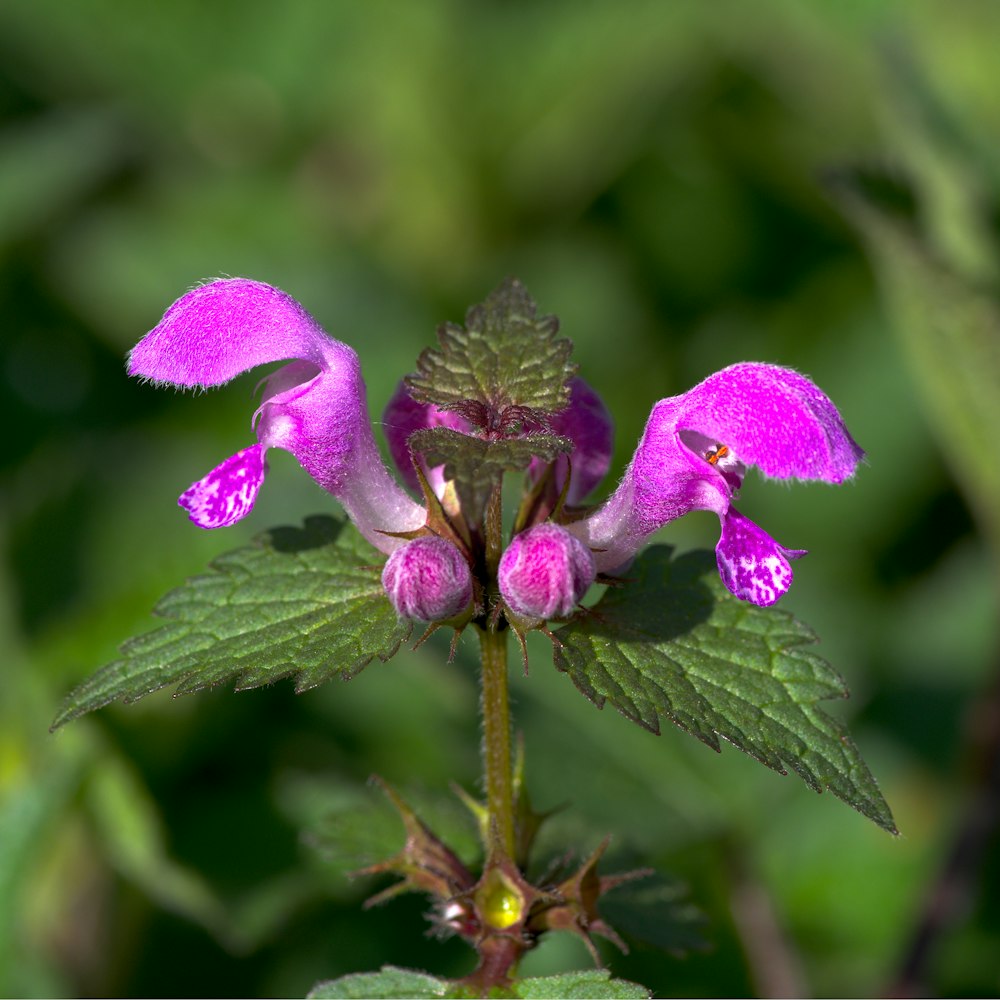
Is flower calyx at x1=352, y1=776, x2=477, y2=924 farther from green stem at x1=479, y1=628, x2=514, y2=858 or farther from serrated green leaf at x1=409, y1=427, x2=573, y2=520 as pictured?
serrated green leaf at x1=409, y1=427, x2=573, y2=520

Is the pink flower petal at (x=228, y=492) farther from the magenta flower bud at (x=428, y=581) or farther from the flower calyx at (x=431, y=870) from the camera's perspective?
the flower calyx at (x=431, y=870)

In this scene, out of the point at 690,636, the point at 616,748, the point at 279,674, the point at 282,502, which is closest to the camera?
the point at 279,674

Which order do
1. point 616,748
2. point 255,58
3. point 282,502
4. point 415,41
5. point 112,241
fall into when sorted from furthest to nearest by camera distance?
point 255,58 < point 415,41 < point 112,241 < point 282,502 < point 616,748

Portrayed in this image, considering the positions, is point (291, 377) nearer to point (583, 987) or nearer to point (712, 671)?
point (712, 671)

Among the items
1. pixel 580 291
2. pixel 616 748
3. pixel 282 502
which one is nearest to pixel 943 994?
pixel 616 748

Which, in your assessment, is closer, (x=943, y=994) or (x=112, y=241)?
(x=943, y=994)

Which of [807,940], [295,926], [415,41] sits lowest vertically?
[807,940]

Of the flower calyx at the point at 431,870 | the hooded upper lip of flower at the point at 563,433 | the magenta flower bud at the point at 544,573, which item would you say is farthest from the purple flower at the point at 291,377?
the flower calyx at the point at 431,870

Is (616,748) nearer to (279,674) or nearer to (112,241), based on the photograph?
(279,674)
